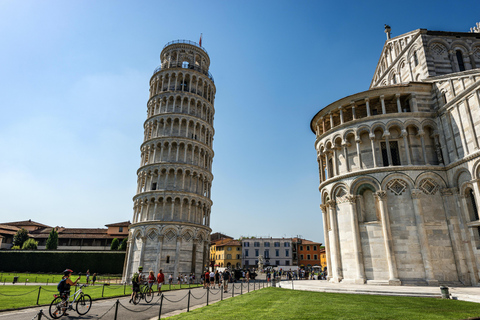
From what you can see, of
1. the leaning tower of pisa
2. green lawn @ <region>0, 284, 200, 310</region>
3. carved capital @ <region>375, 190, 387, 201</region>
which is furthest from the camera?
the leaning tower of pisa

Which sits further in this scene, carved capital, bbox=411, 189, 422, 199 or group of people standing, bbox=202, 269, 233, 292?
group of people standing, bbox=202, 269, 233, 292

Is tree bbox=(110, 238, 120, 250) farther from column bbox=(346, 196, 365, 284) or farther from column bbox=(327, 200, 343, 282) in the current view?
column bbox=(346, 196, 365, 284)

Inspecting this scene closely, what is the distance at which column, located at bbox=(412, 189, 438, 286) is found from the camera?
20.4 meters

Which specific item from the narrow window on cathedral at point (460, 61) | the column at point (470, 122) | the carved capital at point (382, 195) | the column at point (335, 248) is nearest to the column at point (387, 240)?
the carved capital at point (382, 195)

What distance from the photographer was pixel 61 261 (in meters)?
53.7

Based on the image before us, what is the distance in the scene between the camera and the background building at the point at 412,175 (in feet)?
68.1

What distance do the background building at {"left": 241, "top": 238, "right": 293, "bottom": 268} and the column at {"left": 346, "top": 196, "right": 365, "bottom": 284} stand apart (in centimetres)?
7139

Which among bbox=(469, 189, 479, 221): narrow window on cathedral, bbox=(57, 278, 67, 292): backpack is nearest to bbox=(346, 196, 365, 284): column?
bbox=(469, 189, 479, 221): narrow window on cathedral

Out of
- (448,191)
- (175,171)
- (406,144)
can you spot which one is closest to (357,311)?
(448,191)

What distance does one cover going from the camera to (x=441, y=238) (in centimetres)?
2138

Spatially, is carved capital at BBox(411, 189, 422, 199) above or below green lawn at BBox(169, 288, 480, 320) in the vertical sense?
above

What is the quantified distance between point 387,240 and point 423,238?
7.72ft

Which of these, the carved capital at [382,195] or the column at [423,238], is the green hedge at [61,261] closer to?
the carved capital at [382,195]

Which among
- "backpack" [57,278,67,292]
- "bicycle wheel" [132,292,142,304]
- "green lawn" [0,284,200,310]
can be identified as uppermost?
"backpack" [57,278,67,292]
